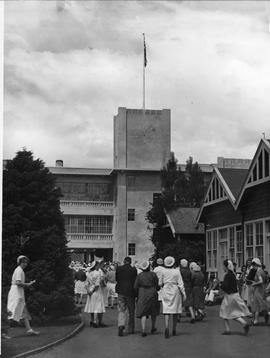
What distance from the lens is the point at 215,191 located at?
101 feet

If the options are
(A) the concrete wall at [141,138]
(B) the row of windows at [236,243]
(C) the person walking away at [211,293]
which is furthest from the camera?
(A) the concrete wall at [141,138]

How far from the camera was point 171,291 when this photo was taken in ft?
48.5

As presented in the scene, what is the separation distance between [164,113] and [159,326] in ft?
139

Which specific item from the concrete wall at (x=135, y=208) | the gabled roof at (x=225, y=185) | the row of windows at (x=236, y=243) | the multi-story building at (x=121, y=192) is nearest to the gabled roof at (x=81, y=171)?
the multi-story building at (x=121, y=192)

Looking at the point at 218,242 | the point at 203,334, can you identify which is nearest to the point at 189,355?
the point at 203,334

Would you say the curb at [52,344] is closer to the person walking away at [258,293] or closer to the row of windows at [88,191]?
the person walking away at [258,293]

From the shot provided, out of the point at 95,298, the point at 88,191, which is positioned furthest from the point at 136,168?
the point at 95,298

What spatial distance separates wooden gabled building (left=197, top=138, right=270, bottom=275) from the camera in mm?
24156

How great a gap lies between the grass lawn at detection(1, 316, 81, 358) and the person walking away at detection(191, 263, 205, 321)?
3133 mm

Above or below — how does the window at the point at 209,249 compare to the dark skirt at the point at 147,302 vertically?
above

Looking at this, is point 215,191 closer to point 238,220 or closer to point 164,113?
point 238,220

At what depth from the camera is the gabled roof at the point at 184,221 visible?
3662 cm

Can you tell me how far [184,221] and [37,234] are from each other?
2171 centimetres

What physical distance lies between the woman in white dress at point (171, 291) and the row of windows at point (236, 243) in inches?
397
